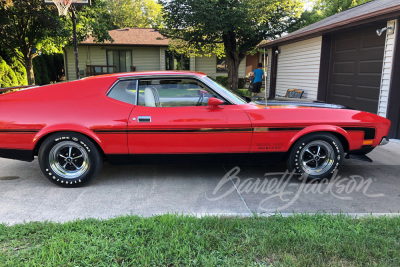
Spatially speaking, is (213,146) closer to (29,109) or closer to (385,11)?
(29,109)

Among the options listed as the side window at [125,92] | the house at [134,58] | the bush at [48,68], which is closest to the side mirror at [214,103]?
the side window at [125,92]

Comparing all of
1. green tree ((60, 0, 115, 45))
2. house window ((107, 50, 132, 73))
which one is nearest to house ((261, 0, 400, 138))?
green tree ((60, 0, 115, 45))

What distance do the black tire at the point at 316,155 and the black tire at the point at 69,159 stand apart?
260 centimetres

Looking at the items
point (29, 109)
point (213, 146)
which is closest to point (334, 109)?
point (213, 146)

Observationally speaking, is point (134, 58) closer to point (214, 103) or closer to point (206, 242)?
point (214, 103)

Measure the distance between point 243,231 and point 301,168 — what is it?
5.70ft

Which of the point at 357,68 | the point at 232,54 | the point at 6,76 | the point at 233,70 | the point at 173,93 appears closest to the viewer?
the point at 173,93

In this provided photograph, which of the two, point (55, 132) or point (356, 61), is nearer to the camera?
point (55, 132)

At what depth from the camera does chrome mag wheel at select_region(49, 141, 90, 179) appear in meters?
3.96

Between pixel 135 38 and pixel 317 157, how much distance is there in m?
21.9

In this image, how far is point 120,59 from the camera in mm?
23781

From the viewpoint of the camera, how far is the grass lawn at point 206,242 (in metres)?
2.40

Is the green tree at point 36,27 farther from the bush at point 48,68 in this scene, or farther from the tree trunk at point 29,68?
the bush at point 48,68

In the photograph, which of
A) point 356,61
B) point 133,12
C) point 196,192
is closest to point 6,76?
point 196,192
